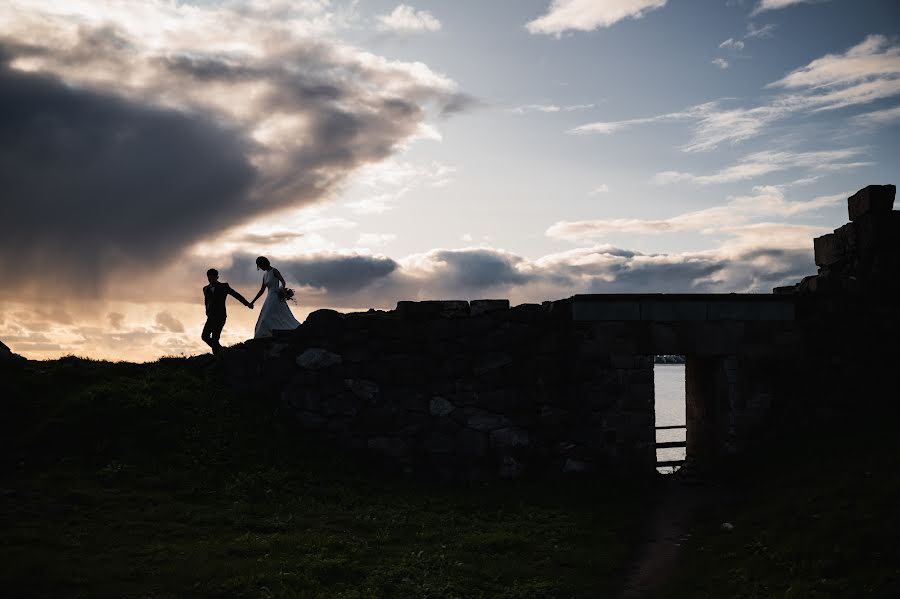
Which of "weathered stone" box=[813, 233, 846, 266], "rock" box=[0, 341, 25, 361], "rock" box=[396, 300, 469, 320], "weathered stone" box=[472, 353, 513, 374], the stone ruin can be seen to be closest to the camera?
the stone ruin

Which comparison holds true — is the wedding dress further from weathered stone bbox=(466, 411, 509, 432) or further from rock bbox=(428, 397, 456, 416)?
weathered stone bbox=(466, 411, 509, 432)

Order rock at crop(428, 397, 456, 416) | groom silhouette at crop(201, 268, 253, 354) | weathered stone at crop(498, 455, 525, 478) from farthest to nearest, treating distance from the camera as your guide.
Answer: groom silhouette at crop(201, 268, 253, 354) < rock at crop(428, 397, 456, 416) < weathered stone at crop(498, 455, 525, 478)

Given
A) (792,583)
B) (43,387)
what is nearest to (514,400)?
(792,583)

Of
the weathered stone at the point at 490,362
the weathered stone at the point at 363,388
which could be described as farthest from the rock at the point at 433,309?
the weathered stone at the point at 363,388

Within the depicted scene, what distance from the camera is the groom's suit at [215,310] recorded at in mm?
15641

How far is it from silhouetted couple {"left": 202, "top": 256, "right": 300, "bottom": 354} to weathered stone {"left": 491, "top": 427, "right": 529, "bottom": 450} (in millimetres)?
4893

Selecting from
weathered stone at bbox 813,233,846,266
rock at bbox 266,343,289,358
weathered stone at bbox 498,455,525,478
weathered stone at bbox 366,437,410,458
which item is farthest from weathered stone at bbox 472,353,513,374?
weathered stone at bbox 813,233,846,266

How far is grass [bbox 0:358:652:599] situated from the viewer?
321 inches

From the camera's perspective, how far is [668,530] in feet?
36.0

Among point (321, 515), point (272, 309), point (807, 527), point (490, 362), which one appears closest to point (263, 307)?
point (272, 309)

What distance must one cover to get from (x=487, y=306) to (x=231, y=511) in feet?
20.2

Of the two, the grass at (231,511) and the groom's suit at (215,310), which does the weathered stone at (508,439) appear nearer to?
the grass at (231,511)

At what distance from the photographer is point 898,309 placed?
47.5 feet

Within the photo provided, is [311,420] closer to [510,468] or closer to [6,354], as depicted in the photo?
[510,468]
